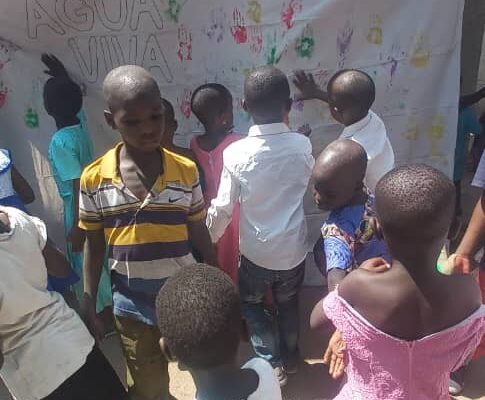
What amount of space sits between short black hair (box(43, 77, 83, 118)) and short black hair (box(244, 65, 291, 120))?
1.02m

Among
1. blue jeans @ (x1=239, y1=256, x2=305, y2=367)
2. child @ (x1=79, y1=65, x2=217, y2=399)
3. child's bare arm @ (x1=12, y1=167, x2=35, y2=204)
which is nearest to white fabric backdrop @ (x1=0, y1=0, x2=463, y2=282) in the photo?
child's bare arm @ (x1=12, y1=167, x2=35, y2=204)

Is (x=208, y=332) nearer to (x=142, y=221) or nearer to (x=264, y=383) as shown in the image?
(x=264, y=383)

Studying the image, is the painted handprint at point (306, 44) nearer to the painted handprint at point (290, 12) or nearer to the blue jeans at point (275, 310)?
the painted handprint at point (290, 12)

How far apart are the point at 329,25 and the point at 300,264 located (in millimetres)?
1436

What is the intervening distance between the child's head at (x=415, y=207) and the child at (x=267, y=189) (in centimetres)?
103

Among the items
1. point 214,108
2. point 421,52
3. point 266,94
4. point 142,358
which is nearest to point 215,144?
point 214,108

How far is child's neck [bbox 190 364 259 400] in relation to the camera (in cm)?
136

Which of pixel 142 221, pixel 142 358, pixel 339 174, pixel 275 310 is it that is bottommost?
pixel 275 310

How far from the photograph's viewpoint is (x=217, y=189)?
2916 mm

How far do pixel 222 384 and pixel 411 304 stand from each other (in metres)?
0.54

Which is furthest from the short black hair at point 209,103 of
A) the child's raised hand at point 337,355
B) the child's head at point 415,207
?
the child's head at point 415,207

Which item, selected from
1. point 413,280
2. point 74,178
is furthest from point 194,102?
point 413,280

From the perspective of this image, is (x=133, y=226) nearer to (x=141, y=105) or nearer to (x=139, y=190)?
(x=139, y=190)

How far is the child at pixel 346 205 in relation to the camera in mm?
2074
